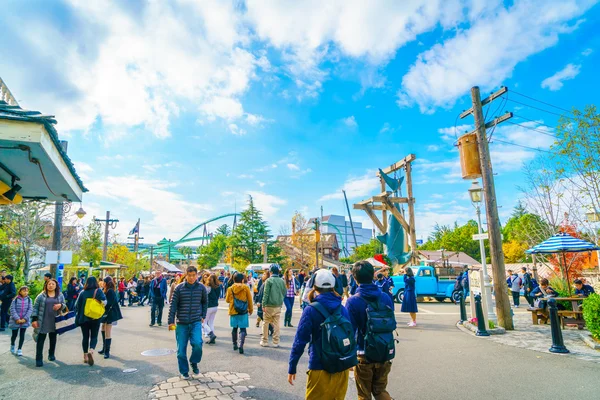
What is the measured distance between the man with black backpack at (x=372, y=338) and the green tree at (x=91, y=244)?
122 ft

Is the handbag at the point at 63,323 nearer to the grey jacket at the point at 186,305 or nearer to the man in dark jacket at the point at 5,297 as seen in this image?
the grey jacket at the point at 186,305

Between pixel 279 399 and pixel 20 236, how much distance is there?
22038 millimetres

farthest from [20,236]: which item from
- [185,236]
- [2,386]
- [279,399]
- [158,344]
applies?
[185,236]

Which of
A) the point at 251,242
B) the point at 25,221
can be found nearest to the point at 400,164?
the point at 25,221

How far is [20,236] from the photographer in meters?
20.2

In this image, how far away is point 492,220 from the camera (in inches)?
380

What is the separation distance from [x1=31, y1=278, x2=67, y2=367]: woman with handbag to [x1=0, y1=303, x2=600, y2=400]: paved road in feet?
1.18

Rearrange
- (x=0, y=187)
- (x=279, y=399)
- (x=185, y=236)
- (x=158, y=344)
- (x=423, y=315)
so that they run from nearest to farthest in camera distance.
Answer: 1. (x=279, y=399)
2. (x=0, y=187)
3. (x=158, y=344)
4. (x=423, y=315)
5. (x=185, y=236)

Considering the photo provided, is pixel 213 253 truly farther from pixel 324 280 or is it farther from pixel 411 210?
pixel 324 280

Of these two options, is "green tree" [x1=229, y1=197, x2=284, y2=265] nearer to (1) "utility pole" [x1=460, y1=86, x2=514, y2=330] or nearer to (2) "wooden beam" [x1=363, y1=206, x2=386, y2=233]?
(2) "wooden beam" [x1=363, y1=206, x2=386, y2=233]

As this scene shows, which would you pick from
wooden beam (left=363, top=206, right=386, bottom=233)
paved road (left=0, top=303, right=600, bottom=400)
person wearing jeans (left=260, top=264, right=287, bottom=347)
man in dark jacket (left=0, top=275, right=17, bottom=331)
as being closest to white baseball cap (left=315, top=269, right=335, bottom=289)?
paved road (left=0, top=303, right=600, bottom=400)

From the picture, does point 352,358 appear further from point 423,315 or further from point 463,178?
point 423,315

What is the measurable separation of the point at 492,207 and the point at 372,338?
7.85 meters

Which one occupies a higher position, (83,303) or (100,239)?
(100,239)
